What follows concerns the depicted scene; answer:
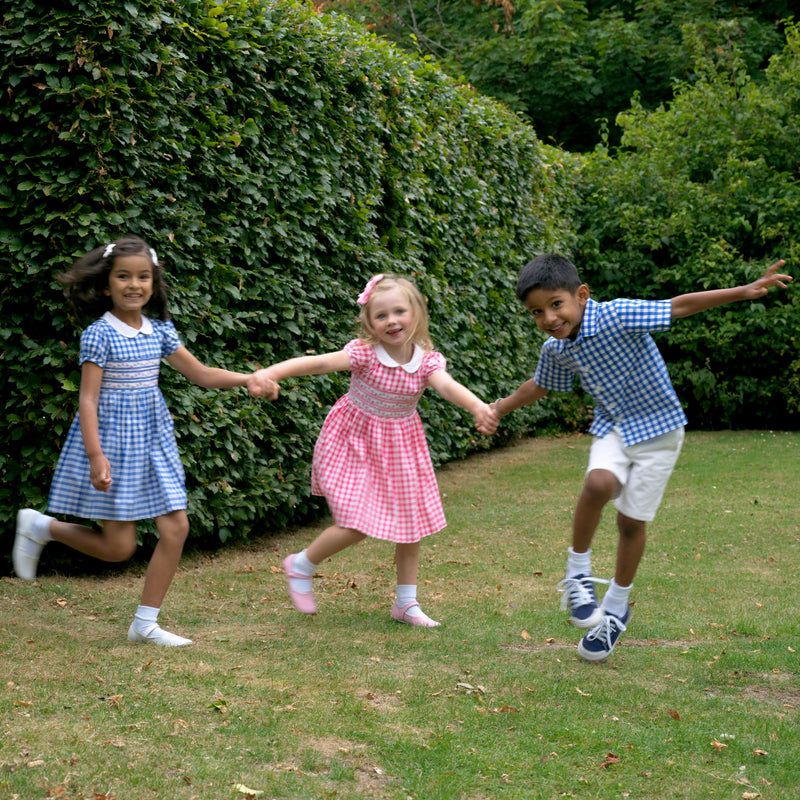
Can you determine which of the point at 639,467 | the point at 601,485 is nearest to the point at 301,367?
the point at 601,485

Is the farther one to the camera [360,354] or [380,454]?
[380,454]

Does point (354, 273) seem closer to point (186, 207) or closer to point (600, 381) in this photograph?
point (186, 207)

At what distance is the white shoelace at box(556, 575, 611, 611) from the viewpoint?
4.51m

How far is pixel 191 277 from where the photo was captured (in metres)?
5.82

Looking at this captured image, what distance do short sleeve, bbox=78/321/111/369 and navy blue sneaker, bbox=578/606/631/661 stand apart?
2.45m

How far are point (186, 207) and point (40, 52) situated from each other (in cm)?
112

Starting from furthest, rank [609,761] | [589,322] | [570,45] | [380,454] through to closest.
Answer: [570,45], [380,454], [589,322], [609,761]

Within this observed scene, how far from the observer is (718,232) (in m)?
13.5

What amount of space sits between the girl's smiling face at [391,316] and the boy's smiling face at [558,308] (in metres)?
0.66

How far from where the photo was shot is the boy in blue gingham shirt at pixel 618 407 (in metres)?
4.30

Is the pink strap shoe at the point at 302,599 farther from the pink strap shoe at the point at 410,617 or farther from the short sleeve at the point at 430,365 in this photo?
the short sleeve at the point at 430,365

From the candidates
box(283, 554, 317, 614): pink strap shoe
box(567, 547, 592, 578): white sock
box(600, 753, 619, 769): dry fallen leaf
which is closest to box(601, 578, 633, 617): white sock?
box(567, 547, 592, 578): white sock

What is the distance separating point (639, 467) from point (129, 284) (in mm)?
2382

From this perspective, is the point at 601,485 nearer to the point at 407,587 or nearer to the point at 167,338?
the point at 407,587
